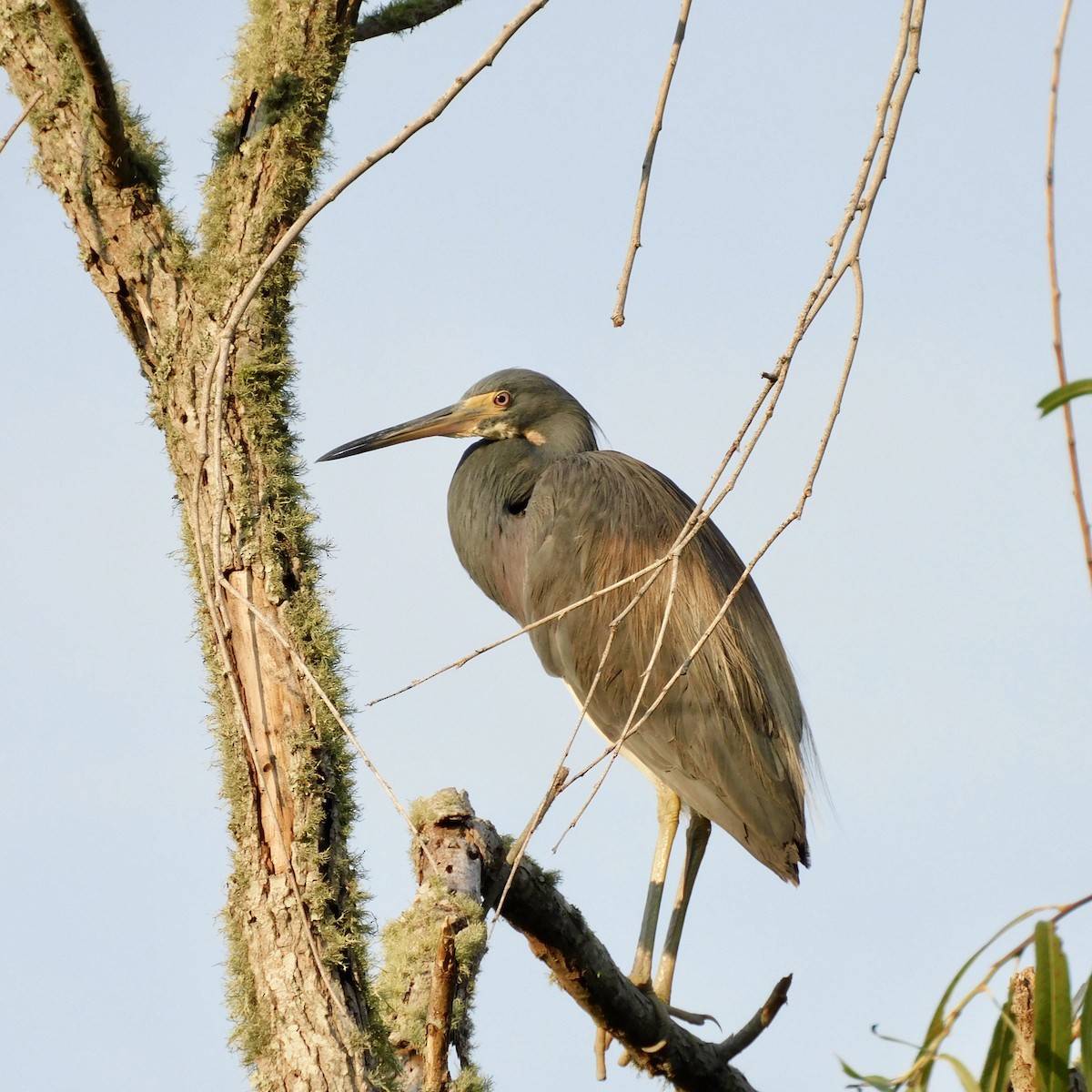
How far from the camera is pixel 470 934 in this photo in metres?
2.70

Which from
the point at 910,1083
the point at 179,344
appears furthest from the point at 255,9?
the point at 910,1083

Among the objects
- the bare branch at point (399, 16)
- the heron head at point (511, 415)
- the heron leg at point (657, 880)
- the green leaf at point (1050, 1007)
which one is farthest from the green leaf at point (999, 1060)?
the heron head at point (511, 415)

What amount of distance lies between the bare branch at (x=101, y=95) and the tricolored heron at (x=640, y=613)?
1.71m

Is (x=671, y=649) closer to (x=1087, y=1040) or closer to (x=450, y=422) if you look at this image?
(x=450, y=422)

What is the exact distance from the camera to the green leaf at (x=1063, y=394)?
Result: 1.27 meters

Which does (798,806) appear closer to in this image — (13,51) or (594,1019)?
(594,1019)

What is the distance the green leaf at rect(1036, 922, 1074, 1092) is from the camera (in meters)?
1.51

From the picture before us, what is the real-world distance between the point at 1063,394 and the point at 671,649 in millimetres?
3024

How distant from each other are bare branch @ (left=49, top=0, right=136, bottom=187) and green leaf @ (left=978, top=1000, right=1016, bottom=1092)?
250cm

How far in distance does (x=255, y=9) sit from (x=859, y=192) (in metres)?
2.11

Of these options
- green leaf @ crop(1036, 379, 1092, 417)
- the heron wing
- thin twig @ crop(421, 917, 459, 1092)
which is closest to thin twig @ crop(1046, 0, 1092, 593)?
green leaf @ crop(1036, 379, 1092, 417)

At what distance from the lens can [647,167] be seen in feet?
5.90

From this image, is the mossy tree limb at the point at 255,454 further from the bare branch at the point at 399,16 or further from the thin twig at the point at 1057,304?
the thin twig at the point at 1057,304

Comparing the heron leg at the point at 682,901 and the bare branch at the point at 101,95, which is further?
the heron leg at the point at 682,901
